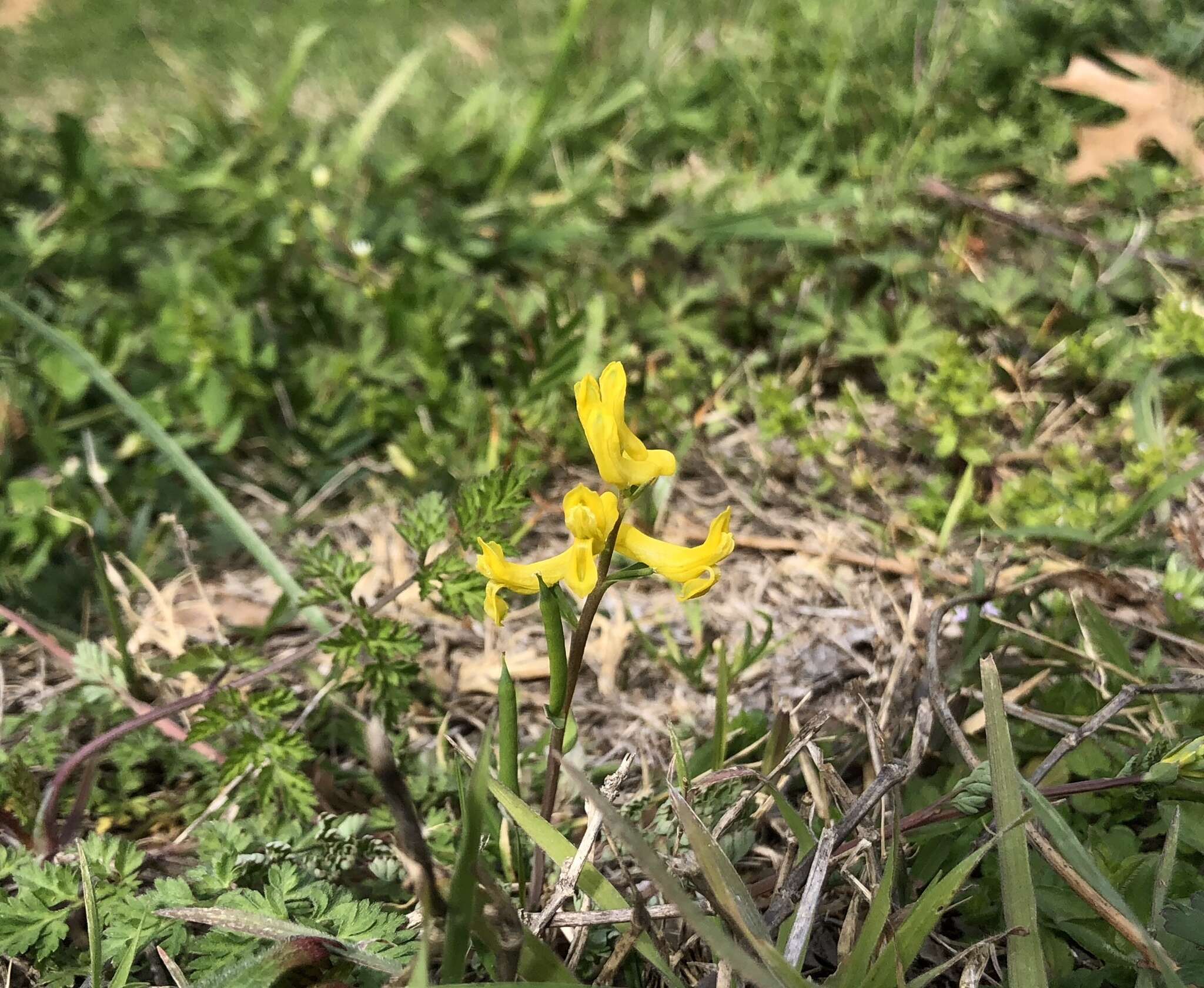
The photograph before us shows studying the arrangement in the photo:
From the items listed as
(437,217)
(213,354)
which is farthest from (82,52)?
(213,354)

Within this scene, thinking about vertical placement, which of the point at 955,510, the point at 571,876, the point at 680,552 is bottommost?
the point at 571,876

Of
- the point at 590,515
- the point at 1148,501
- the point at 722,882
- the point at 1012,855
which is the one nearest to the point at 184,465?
the point at 590,515

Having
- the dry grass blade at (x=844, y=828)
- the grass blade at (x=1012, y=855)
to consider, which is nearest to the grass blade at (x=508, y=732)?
the dry grass blade at (x=844, y=828)

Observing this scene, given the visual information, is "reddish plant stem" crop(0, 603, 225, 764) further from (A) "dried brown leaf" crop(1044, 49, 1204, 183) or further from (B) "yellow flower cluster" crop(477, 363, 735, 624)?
(A) "dried brown leaf" crop(1044, 49, 1204, 183)

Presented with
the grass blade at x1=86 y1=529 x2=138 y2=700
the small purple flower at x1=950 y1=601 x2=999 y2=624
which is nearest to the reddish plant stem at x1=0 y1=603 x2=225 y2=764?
the grass blade at x1=86 y1=529 x2=138 y2=700

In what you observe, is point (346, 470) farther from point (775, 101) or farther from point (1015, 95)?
point (1015, 95)

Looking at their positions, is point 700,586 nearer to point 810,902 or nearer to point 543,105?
point 810,902

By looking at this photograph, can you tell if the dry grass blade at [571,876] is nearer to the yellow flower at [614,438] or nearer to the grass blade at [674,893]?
the grass blade at [674,893]
